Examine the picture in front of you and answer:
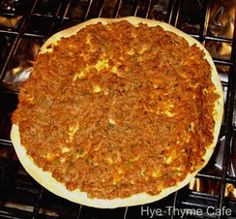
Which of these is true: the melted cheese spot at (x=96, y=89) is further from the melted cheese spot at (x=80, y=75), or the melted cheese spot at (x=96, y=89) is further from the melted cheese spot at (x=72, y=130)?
the melted cheese spot at (x=72, y=130)

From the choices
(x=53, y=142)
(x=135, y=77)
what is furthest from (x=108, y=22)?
(x=53, y=142)

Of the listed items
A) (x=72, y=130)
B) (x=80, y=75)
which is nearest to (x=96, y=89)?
(x=80, y=75)

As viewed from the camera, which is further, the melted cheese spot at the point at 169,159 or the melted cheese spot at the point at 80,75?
the melted cheese spot at the point at 80,75

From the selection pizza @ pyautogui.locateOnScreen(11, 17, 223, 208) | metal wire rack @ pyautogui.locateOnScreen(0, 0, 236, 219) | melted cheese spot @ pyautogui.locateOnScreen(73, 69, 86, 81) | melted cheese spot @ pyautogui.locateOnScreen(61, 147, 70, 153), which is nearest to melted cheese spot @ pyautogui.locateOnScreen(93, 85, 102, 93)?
pizza @ pyautogui.locateOnScreen(11, 17, 223, 208)

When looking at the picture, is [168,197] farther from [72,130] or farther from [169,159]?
[72,130]

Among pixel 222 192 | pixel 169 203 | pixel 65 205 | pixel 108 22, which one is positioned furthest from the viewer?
pixel 108 22

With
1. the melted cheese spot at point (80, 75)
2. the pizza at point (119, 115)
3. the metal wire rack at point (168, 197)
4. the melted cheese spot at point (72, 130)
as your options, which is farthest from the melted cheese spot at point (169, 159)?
the melted cheese spot at point (80, 75)

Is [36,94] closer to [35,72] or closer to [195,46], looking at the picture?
[35,72]

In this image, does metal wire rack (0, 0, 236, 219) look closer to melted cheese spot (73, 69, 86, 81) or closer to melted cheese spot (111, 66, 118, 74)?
melted cheese spot (73, 69, 86, 81)
